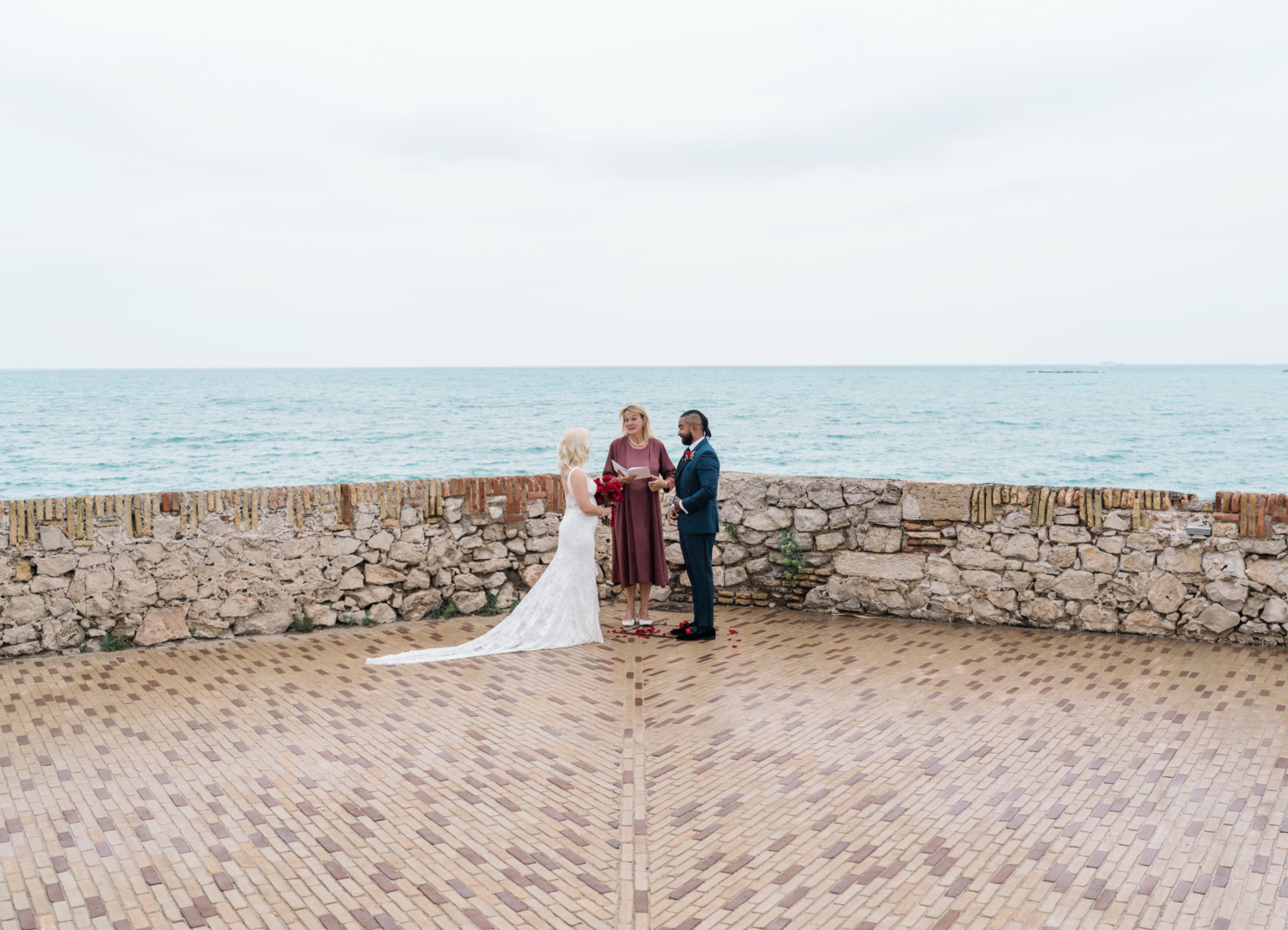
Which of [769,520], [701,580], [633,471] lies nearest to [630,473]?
[633,471]

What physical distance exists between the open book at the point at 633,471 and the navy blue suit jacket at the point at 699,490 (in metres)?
0.29

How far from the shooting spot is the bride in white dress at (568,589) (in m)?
7.23

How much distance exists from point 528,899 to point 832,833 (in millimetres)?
1402

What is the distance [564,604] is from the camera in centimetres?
736

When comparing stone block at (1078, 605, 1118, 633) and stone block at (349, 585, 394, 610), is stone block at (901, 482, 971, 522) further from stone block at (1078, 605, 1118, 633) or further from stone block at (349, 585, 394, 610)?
stone block at (349, 585, 394, 610)

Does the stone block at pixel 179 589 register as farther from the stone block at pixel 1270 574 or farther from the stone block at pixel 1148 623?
the stone block at pixel 1270 574

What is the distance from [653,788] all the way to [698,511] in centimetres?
313

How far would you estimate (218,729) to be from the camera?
5.32 meters

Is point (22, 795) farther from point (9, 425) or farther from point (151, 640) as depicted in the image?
point (9, 425)

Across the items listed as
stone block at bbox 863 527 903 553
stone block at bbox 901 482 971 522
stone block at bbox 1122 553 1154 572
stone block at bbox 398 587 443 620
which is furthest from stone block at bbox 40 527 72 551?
stone block at bbox 1122 553 1154 572

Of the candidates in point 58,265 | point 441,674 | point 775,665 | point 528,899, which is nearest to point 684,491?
point 775,665

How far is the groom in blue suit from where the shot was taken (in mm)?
7262

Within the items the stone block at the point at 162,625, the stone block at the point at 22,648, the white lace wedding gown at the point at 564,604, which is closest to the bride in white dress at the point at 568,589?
the white lace wedding gown at the point at 564,604

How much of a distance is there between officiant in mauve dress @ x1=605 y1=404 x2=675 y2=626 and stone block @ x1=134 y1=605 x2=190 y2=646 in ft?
11.4
